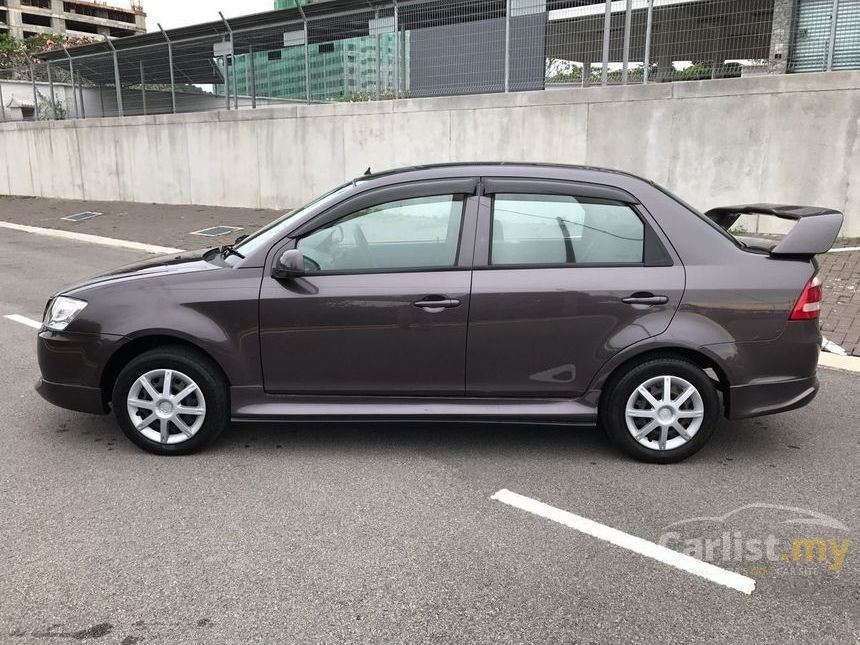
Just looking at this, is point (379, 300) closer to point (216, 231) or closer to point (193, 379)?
point (193, 379)

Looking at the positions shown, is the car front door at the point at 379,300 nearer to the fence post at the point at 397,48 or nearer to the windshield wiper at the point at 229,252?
the windshield wiper at the point at 229,252

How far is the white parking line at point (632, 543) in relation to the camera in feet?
9.64

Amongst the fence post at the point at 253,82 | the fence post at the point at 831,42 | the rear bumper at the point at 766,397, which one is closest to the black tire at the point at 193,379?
the rear bumper at the point at 766,397

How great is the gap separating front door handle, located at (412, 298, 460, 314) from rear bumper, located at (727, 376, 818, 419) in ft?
5.34

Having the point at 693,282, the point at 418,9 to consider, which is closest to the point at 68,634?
the point at 693,282

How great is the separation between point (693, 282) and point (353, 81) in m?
12.8

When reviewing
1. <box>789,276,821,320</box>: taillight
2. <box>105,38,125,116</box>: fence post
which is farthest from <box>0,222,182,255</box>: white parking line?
<box>789,276,821,320</box>: taillight

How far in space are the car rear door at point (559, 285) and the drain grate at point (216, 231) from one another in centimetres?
1161

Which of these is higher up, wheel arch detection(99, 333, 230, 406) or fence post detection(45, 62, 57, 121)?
fence post detection(45, 62, 57, 121)

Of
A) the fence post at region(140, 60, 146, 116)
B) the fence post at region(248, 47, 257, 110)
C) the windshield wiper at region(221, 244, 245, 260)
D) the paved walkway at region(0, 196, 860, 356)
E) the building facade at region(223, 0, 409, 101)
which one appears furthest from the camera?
the fence post at region(140, 60, 146, 116)

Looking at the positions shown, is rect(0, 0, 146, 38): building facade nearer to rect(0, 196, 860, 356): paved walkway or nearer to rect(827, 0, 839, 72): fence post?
rect(0, 196, 860, 356): paved walkway

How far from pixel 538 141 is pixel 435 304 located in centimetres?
981

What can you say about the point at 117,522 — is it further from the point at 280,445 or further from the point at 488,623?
the point at 488,623

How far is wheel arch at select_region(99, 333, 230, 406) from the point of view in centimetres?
405
